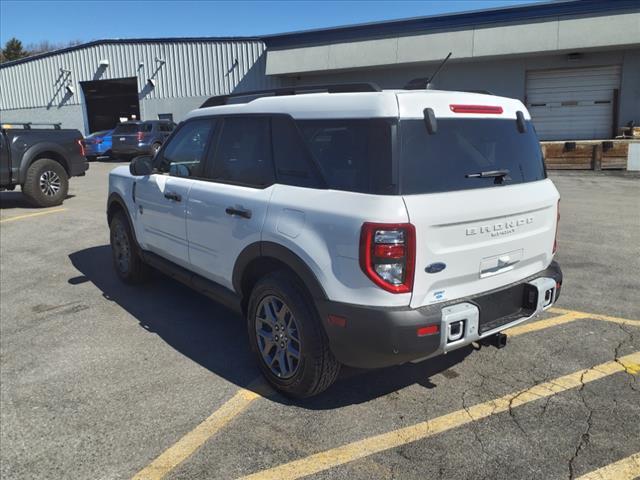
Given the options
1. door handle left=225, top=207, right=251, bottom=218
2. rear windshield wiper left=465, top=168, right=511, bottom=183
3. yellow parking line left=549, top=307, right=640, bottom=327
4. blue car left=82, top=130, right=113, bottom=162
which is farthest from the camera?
blue car left=82, top=130, right=113, bottom=162

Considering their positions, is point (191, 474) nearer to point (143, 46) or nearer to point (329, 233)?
point (329, 233)

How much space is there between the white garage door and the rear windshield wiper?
18.8 meters

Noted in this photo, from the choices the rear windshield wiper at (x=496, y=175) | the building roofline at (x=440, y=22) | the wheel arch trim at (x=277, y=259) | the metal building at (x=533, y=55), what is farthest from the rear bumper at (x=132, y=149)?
the rear windshield wiper at (x=496, y=175)

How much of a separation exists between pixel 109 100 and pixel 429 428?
3466 centimetres

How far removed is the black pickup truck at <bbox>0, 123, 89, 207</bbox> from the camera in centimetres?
1038

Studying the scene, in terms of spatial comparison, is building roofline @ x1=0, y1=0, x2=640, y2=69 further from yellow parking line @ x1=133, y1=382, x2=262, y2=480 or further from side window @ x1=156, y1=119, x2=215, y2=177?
yellow parking line @ x1=133, y1=382, x2=262, y2=480

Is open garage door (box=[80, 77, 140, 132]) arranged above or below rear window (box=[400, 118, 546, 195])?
above

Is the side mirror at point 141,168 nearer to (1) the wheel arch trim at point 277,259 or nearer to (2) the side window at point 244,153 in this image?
(2) the side window at point 244,153

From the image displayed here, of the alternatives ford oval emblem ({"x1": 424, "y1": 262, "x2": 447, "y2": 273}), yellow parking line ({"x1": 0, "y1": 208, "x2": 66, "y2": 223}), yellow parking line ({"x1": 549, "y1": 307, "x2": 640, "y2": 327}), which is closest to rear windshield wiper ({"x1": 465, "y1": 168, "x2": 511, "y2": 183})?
ford oval emblem ({"x1": 424, "y1": 262, "x2": 447, "y2": 273})

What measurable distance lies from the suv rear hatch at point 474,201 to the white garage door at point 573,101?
60.6ft

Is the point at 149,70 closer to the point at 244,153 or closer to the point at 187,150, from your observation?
the point at 187,150

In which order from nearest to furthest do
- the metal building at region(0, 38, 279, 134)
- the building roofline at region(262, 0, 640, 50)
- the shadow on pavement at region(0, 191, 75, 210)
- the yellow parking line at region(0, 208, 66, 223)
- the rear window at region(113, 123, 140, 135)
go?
1. the yellow parking line at region(0, 208, 66, 223)
2. the shadow on pavement at region(0, 191, 75, 210)
3. the building roofline at region(262, 0, 640, 50)
4. the rear window at region(113, 123, 140, 135)
5. the metal building at region(0, 38, 279, 134)

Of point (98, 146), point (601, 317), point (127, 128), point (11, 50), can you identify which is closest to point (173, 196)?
point (601, 317)

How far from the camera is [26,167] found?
418 inches
